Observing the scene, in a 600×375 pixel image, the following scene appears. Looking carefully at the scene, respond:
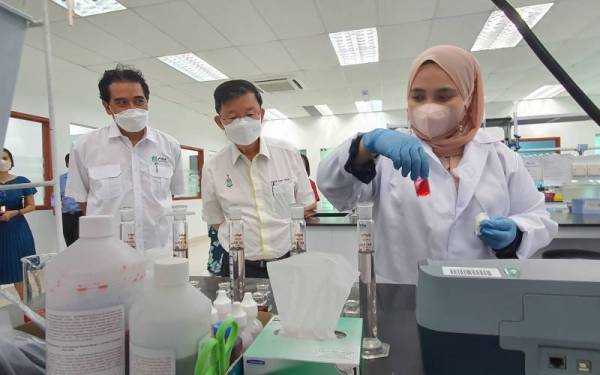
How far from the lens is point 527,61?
15.8 feet

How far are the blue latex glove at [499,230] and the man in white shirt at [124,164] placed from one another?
4.18 ft

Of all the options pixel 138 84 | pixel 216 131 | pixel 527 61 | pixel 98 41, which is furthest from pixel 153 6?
pixel 216 131

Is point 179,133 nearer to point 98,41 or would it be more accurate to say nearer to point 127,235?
point 98,41

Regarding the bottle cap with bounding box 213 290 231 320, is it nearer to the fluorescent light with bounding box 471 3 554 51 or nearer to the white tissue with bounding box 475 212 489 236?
the white tissue with bounding box 475 212 489 236

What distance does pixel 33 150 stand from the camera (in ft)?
13.5

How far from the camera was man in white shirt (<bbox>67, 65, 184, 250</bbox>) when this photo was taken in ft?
5.35

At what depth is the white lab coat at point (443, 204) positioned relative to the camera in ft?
3.25

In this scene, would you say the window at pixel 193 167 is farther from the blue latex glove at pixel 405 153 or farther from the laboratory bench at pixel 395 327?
the blue latex glove at pixel 405 153

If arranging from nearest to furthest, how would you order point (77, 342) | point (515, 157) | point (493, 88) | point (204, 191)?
point (77, 342) < point (515, 157) < point (204, 191) < point (493, 88)

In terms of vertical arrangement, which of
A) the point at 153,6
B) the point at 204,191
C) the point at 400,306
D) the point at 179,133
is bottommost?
the point at 400,306

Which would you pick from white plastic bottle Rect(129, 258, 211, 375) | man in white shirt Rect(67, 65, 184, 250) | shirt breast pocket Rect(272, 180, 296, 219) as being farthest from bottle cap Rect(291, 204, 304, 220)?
man in white shirt Rect(67, 65, 184, 250)

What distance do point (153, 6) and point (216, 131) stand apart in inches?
211

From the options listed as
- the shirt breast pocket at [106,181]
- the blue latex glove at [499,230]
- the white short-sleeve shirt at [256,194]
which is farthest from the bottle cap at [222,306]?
the shirt breast pocket at [106,181]

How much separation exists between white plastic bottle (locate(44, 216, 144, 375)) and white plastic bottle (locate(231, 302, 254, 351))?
137mm
